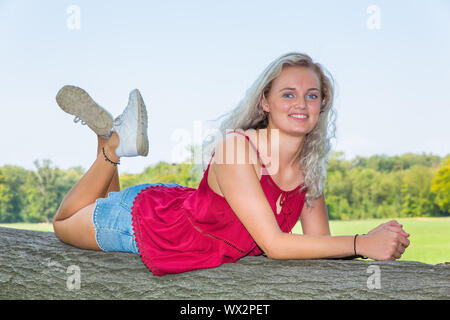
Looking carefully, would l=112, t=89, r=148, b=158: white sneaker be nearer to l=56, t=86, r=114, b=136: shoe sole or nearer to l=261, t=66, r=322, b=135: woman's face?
l=56, t=86, r=114, b=136: shoe sole

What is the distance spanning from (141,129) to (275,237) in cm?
116

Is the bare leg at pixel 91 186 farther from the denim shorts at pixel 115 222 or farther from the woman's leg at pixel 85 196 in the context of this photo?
the denim shorts at pixel 115 222

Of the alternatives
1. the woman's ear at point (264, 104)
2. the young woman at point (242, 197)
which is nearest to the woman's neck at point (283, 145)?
the young woman at point (242, 197)

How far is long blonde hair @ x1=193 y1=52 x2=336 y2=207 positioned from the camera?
89.8 inches

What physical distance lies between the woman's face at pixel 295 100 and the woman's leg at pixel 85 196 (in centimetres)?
109

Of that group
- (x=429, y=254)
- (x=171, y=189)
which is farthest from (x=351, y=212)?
(x=171, y=189)

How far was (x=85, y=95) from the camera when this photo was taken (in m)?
2.94

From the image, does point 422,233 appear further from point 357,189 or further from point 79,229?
point 79,229

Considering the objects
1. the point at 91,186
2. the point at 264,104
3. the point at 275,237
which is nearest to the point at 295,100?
the point at 264,104

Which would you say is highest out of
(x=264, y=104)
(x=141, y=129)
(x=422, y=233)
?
(x=264, y=104)

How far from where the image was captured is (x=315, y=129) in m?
2.55
